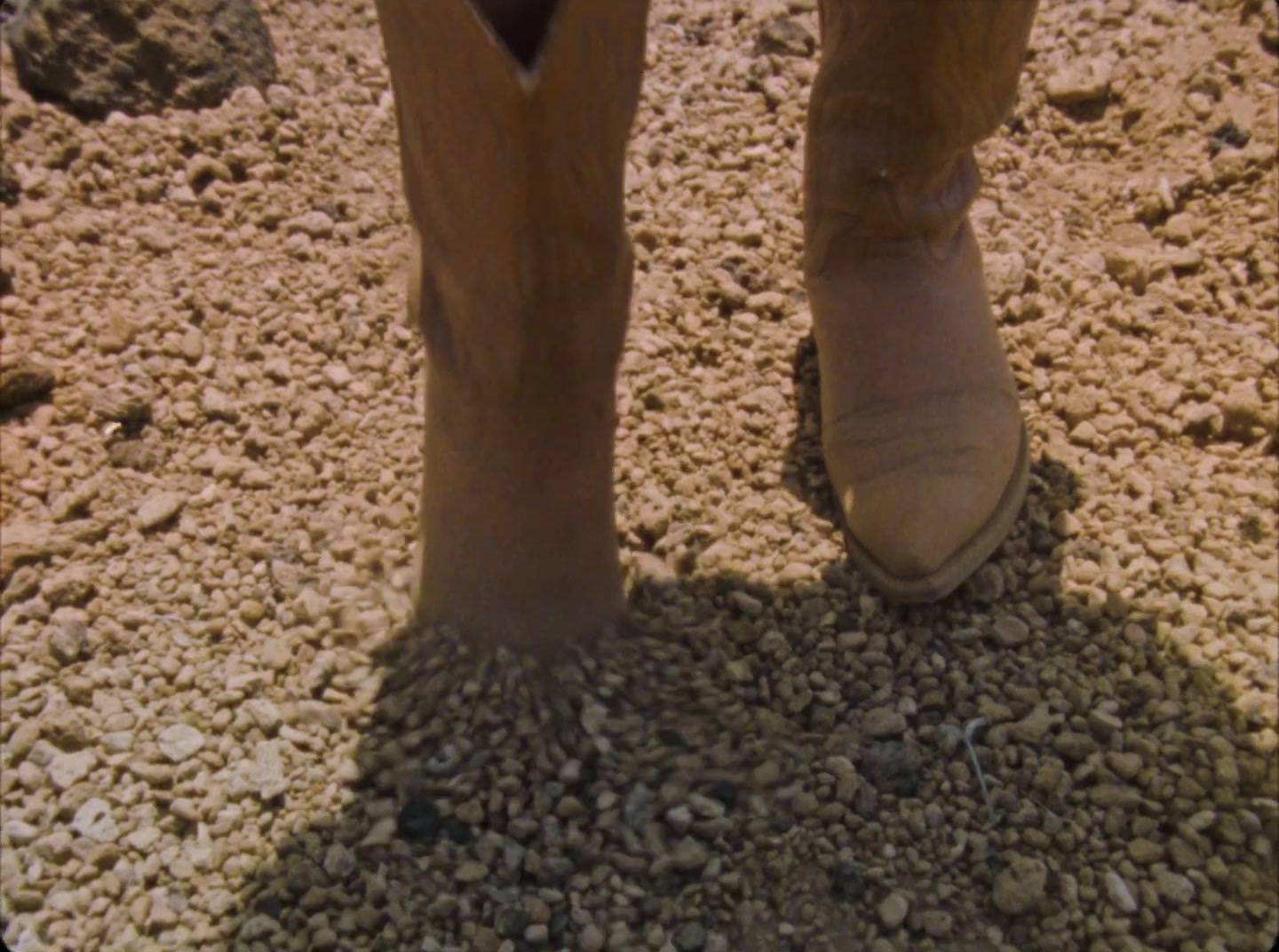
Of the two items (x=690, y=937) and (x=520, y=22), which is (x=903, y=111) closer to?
(x=520, y=22)

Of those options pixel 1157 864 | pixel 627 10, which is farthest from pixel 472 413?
pixel 1157 864

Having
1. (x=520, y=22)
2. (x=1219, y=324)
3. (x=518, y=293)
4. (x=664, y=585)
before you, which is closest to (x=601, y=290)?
(x=518, y=293)

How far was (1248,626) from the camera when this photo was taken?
4.91 ft

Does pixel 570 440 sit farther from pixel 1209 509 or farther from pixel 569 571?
pixel 1209 509

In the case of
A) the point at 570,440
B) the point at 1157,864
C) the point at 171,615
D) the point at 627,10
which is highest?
the point at 627,10

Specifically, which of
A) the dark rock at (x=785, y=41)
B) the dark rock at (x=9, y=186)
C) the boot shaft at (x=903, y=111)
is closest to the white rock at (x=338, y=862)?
the boot shaft at (x=903, y=111)

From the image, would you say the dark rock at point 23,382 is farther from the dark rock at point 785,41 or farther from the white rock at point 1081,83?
the white rock at point 1081,83

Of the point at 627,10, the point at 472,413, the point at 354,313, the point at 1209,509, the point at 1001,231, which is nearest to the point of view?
the point at 627,10

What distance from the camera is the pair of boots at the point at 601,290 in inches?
42.3

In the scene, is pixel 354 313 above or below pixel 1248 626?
above

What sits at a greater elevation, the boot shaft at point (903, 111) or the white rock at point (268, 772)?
the boot shaft at point (903, 111)

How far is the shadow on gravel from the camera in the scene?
1.25 m

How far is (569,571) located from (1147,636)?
63 centimetres

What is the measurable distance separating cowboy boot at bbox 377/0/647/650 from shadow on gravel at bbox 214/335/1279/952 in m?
0.08
